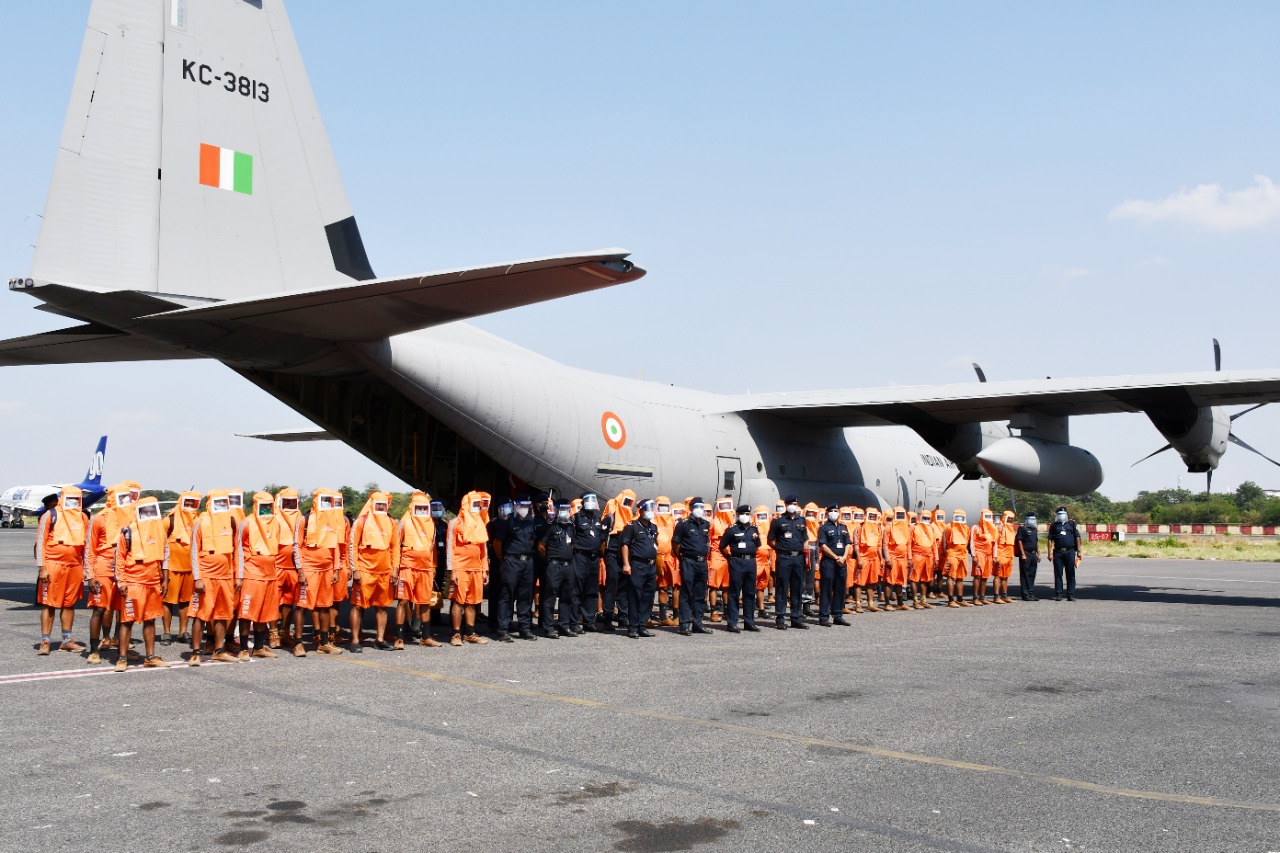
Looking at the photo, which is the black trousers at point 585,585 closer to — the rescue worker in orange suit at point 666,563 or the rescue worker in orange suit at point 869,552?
the rescue worker in orange suit at point 666,563

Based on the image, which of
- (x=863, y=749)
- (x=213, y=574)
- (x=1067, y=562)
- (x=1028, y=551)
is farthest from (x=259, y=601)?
(x=1067, y=562)

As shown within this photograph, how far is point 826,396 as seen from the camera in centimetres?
2039

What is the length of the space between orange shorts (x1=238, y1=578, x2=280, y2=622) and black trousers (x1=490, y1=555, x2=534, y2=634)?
277 cm

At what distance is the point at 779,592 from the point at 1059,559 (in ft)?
25.9

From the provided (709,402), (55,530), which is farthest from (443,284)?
(709,402)

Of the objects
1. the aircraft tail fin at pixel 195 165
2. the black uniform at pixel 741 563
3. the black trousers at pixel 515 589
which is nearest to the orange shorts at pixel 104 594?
the aircraft tail fin at pixel 195 165

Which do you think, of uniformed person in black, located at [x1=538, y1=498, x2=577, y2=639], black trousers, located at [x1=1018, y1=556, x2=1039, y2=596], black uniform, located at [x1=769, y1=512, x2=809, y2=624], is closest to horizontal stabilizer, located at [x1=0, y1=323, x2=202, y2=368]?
uniformed person in black, located at [x1=538, y1=498, x2=577, y2=639]

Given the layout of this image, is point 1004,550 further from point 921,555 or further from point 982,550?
point 921,555

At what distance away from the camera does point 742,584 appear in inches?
551

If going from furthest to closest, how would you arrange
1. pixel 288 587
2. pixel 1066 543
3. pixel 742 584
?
1. pixel 1066 543
2. pixel 742 584
3. pixel 288 587

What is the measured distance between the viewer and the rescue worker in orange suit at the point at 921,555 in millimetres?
17859

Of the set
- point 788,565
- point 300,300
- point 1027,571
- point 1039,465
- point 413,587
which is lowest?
point 1027,571

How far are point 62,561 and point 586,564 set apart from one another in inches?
230

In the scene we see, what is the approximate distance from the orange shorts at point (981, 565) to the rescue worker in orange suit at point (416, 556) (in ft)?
34.6
